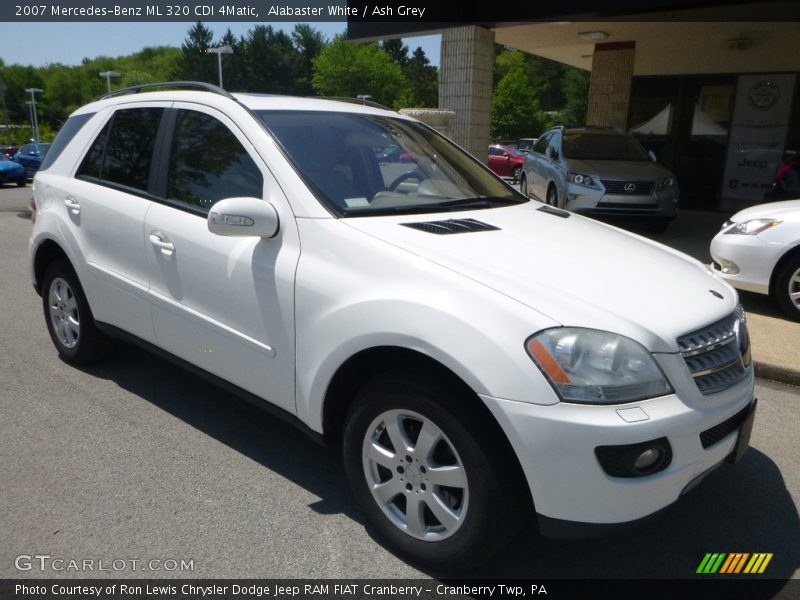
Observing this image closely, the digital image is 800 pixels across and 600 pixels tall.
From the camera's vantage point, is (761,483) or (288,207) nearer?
(288,207)

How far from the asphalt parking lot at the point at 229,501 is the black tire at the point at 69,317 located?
0.88 feet

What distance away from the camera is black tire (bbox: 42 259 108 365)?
4328mm

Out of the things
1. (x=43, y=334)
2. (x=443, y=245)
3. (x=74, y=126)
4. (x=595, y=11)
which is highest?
(x=595, y=11)

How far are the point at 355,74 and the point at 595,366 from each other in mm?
93266

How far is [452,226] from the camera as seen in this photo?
2914 mm

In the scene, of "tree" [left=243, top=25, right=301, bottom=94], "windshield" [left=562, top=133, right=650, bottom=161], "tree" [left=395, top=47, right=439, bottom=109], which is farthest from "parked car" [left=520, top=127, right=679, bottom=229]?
"tree" [left=243, top=25, right=301, bottom=94]

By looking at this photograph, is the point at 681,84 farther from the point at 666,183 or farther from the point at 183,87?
the point at 183,87

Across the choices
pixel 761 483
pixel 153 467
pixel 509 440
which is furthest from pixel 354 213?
pixel 761 483

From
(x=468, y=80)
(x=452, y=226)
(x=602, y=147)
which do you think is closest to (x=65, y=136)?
(x=452, y=226)

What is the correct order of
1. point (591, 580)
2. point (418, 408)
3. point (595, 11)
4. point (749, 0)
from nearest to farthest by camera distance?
point (418, 408)
point (591, 580)
point (749, 0)
point (595, 11)

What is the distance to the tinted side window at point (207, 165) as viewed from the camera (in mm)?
3195

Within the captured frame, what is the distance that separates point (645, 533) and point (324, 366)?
1571mm

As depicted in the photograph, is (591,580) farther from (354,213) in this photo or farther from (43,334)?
(43,334)

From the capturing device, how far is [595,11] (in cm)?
842
